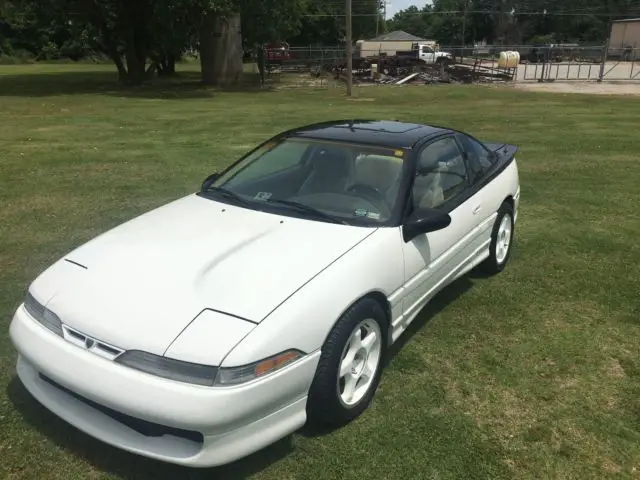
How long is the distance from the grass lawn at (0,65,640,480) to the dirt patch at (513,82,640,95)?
46.0ft

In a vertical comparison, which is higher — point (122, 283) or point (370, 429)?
point (122, 283)

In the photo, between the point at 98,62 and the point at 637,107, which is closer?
the point at 637,107

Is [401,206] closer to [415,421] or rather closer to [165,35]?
[415,421]

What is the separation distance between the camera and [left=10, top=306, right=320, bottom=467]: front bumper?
232 centimetres

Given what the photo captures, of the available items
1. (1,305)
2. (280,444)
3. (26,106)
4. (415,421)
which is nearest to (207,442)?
(280,444)

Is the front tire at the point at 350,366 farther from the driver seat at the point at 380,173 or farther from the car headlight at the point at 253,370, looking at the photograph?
the driver seat at the point at 380,173

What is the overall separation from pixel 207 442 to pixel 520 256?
13.2ft

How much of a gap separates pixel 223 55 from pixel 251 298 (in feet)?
92.6

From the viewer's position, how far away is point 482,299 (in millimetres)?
4574

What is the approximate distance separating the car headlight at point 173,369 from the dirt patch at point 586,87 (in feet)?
79.5

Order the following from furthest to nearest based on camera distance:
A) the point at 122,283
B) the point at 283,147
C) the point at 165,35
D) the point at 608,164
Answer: the point at 165,35 < the point at 608,164 < the point at 283,147 < the point at 122,283

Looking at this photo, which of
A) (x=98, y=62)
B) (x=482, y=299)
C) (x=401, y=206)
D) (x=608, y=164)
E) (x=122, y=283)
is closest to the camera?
(x=122, y=283)

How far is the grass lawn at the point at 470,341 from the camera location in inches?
109

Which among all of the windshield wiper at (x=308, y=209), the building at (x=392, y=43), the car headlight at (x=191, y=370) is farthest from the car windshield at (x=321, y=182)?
the building at (x=392, y=43)
